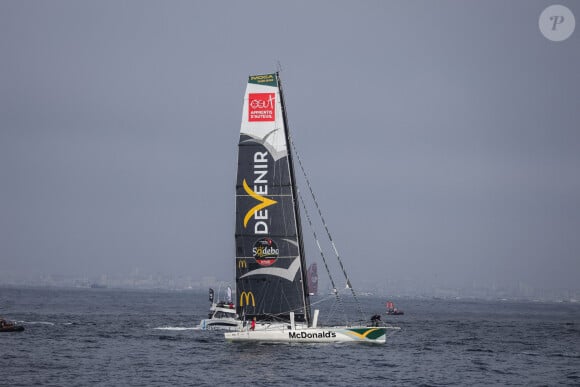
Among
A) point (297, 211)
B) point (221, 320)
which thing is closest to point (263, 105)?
point (297, 211)

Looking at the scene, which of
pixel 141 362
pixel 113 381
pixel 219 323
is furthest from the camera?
pixel 219 323

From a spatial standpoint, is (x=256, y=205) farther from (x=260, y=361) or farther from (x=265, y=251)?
(x=260, y=361)

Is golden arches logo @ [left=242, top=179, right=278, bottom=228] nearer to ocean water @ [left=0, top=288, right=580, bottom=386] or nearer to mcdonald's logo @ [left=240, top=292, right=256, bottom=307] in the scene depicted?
mcdonald's logo @ [left=240, top=292, right=256, bottom=307]

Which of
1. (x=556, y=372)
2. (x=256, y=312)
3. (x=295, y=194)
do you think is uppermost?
(x=295, y=194)

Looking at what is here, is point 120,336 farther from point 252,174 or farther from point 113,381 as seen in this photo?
point 113,381

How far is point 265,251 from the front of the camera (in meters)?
55.8

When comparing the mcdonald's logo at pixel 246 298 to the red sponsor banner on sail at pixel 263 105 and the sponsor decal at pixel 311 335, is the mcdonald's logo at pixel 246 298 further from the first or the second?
the red sponsor banner on sail at pixel 263 105

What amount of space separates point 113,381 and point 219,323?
1253 inches

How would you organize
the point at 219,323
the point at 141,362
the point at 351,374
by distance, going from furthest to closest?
the point at 219,323 → the point at 141,362 → the point at 351,374

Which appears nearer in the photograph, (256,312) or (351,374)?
(351,374)

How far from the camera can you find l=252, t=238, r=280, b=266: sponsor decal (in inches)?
2194

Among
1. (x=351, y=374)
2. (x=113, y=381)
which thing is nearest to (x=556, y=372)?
(x=351, y=374)

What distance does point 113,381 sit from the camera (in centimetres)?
4231

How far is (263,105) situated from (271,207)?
7.05m
